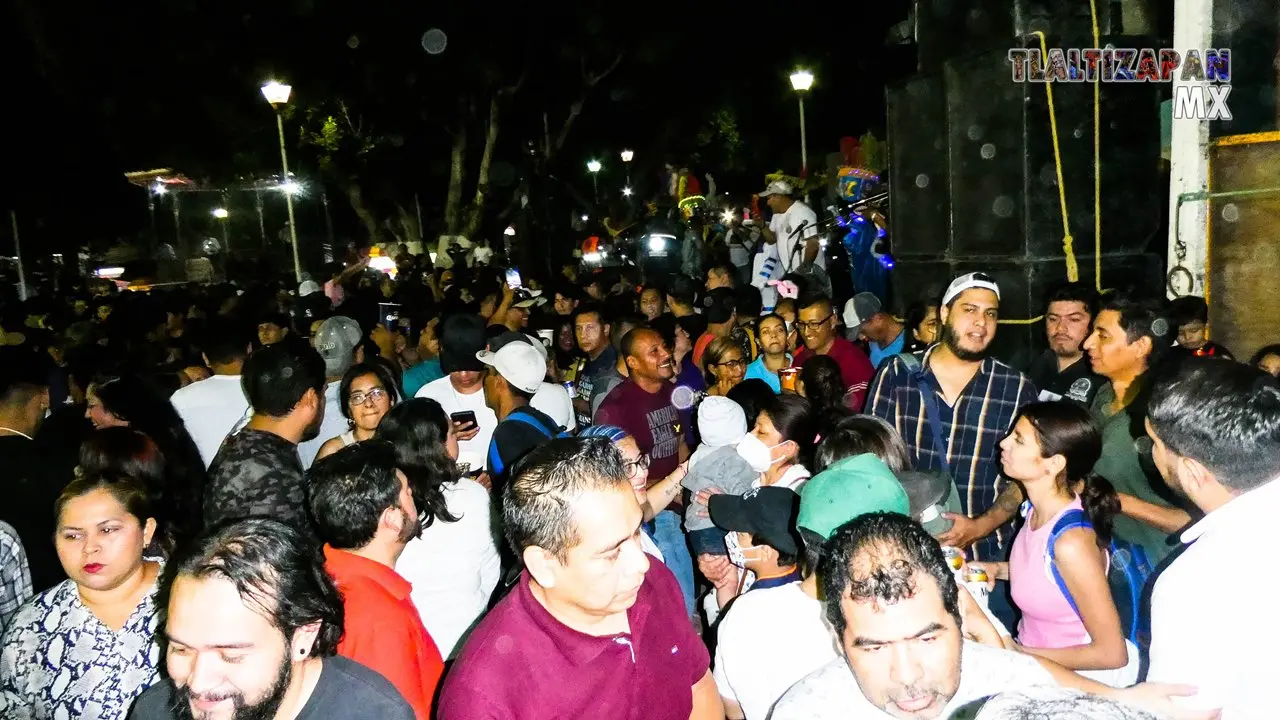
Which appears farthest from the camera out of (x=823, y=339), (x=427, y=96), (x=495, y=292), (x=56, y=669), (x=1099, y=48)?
(x=427, y=96)

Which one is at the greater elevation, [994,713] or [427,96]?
[427,96]

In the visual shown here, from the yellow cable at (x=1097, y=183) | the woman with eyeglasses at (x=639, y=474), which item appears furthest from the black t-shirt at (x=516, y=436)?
the yellow cable at (x=1097, y=183)

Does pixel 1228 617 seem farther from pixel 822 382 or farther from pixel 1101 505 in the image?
pixel 822 382

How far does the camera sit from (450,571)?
3.57 meters

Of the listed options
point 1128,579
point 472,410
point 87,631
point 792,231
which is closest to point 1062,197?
point 1128,579

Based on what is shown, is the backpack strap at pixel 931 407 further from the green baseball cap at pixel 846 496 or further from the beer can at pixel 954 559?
the green baseball cap at pixel 846 496

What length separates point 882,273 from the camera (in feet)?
35.6

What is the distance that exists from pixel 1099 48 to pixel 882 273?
5083 millimetres

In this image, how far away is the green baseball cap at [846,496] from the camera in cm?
261

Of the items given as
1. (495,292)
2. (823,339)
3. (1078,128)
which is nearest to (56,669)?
(823,339)

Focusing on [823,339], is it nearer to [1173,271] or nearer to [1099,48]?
[1099,48]

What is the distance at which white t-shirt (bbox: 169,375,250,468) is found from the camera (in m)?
5.26

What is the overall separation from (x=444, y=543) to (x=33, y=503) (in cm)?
208

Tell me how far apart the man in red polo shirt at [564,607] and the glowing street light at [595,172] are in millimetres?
37766
